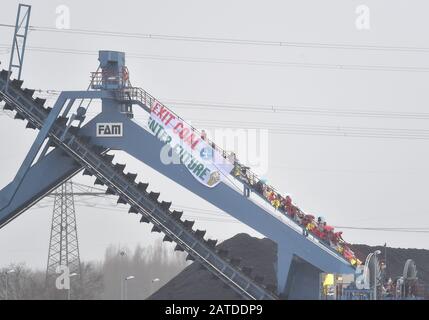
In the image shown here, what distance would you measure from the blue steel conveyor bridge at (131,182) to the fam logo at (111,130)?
0.17m

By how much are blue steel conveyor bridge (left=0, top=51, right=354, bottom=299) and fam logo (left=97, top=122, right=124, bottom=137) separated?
173 millimetres

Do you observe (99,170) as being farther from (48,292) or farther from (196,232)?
(48,292)

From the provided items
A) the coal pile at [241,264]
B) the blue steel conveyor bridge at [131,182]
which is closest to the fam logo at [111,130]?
the blue steel conveyor bridge at [131,182]

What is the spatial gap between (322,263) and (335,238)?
190cm

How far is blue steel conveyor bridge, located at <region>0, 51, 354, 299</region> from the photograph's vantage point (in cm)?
5991

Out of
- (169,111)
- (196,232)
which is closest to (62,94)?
(169,111)

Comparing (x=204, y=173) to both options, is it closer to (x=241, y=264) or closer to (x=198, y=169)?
(x=198, y=169)

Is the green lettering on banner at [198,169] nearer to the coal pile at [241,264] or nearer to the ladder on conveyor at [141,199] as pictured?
the ladder on conveyor at [141,199]

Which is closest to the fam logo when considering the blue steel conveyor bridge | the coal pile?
the blue steel conveyor bridge

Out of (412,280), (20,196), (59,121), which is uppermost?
(59,121)

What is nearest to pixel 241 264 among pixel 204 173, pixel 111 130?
pixel 204 173

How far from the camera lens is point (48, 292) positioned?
2931 inches

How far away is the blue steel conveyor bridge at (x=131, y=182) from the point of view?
5991 cm

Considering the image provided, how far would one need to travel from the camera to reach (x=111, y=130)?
61250 millimetres
